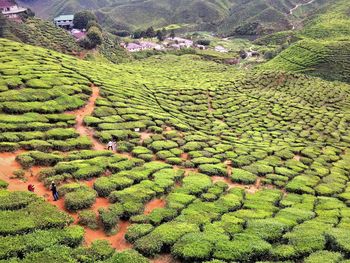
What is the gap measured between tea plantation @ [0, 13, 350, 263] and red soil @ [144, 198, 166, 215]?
0.25m

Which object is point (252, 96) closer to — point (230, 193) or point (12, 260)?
point (230, 193)

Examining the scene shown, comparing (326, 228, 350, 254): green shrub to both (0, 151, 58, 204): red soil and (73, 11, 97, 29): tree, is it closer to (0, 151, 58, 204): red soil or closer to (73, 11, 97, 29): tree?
(0, 151, 58, 204): red soil

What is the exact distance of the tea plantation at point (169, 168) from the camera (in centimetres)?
1628

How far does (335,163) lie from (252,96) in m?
19.4

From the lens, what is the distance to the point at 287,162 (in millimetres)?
30531

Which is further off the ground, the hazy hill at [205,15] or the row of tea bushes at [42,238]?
the hazy hill at [205,15]

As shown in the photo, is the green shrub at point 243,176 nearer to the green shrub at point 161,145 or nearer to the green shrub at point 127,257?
the green shrub at point 161,145

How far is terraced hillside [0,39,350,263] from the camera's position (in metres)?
16.3

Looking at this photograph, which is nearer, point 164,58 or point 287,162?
point 287,162

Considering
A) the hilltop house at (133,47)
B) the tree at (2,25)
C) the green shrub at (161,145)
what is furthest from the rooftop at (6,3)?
the green shrub at (161,145)

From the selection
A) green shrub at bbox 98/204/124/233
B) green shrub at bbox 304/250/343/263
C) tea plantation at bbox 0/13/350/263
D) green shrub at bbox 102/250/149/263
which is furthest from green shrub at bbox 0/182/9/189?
green shrub at bbox 304/250/343/263

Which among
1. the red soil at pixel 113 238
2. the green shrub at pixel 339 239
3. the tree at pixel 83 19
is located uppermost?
the tree at pixel 83 19

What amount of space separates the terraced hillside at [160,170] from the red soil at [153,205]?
14 cm

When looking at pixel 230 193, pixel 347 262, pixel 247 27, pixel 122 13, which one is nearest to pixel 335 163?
pixel 230 193
